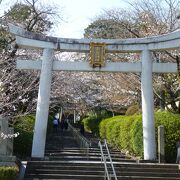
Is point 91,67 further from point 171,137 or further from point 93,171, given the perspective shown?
point 93,171

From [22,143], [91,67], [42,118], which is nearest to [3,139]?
[42,118]

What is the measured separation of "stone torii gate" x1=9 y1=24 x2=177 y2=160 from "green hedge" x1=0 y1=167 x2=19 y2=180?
15.5ft

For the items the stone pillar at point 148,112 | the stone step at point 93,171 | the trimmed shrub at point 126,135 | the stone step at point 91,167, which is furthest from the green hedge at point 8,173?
the trimmed shrub at point 126,135

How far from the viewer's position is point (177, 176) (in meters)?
14.3

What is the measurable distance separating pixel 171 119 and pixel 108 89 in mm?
13531

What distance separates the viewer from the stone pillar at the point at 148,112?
1689 cm

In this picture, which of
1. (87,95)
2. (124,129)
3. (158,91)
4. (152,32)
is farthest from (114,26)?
(87,95)

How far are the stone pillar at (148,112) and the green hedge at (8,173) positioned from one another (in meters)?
6.71

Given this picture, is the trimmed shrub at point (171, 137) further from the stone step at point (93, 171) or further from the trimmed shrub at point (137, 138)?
the stone step at point (93, 171)

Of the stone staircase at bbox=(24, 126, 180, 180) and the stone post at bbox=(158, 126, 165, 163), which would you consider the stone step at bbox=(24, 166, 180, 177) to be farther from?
the stone post at bbox=(158, 126, 165, 163)

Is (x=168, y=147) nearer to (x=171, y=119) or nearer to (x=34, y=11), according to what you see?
(x=171, y=119)

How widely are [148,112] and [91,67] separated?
322 cm

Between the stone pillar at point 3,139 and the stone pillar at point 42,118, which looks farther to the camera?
the stone pillar at point 42,118

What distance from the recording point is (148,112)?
1711 centimetres
